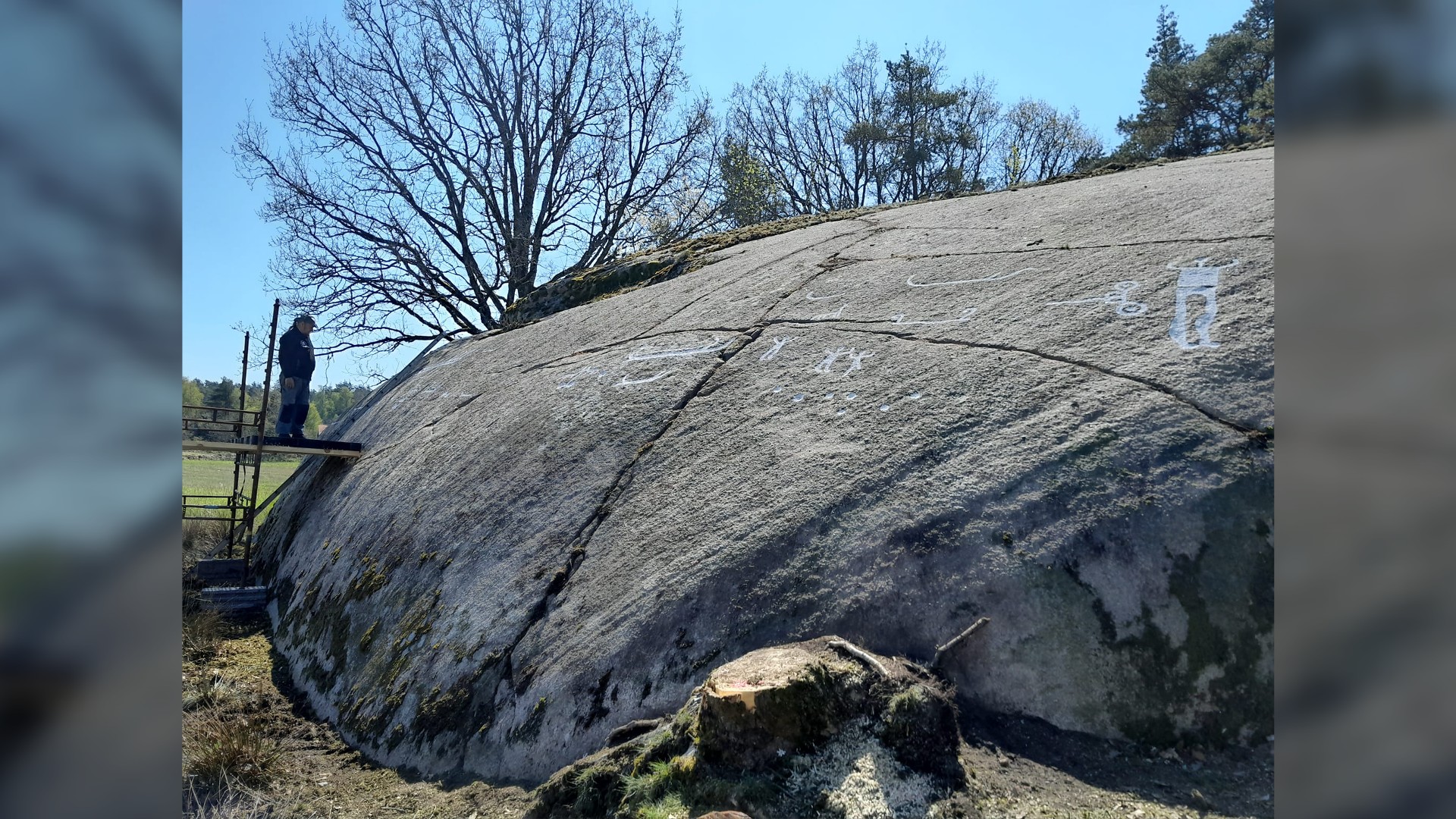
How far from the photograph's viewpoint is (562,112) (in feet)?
68.2

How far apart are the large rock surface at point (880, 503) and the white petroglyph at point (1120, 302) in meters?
0.02

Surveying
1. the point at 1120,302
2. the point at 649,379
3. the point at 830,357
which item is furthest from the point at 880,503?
the point at 649,379

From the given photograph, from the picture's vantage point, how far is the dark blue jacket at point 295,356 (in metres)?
8.70

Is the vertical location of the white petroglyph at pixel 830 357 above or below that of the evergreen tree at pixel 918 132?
below

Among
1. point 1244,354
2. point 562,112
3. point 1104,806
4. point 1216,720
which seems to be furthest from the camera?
Result: point 562,112

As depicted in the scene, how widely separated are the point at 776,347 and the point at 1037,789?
314cm

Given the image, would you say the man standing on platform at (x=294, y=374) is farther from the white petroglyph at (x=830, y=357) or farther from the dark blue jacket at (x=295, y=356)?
the white petroglyph at (x=830, y=357)

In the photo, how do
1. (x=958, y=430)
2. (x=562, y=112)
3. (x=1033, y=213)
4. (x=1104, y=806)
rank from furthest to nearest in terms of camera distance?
(x=562, y=112)
(x=1033, y=213)
(x=958, y=430)
(x=1104, y=806)

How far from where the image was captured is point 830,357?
5090 mm

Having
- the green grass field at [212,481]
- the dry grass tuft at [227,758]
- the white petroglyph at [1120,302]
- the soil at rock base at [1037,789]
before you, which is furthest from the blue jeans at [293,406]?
the white petroglyph at [1120,302]

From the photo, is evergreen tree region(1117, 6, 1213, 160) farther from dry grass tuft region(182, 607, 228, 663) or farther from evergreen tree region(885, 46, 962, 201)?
dry grass tuft region(182, 607, 228, 663)
